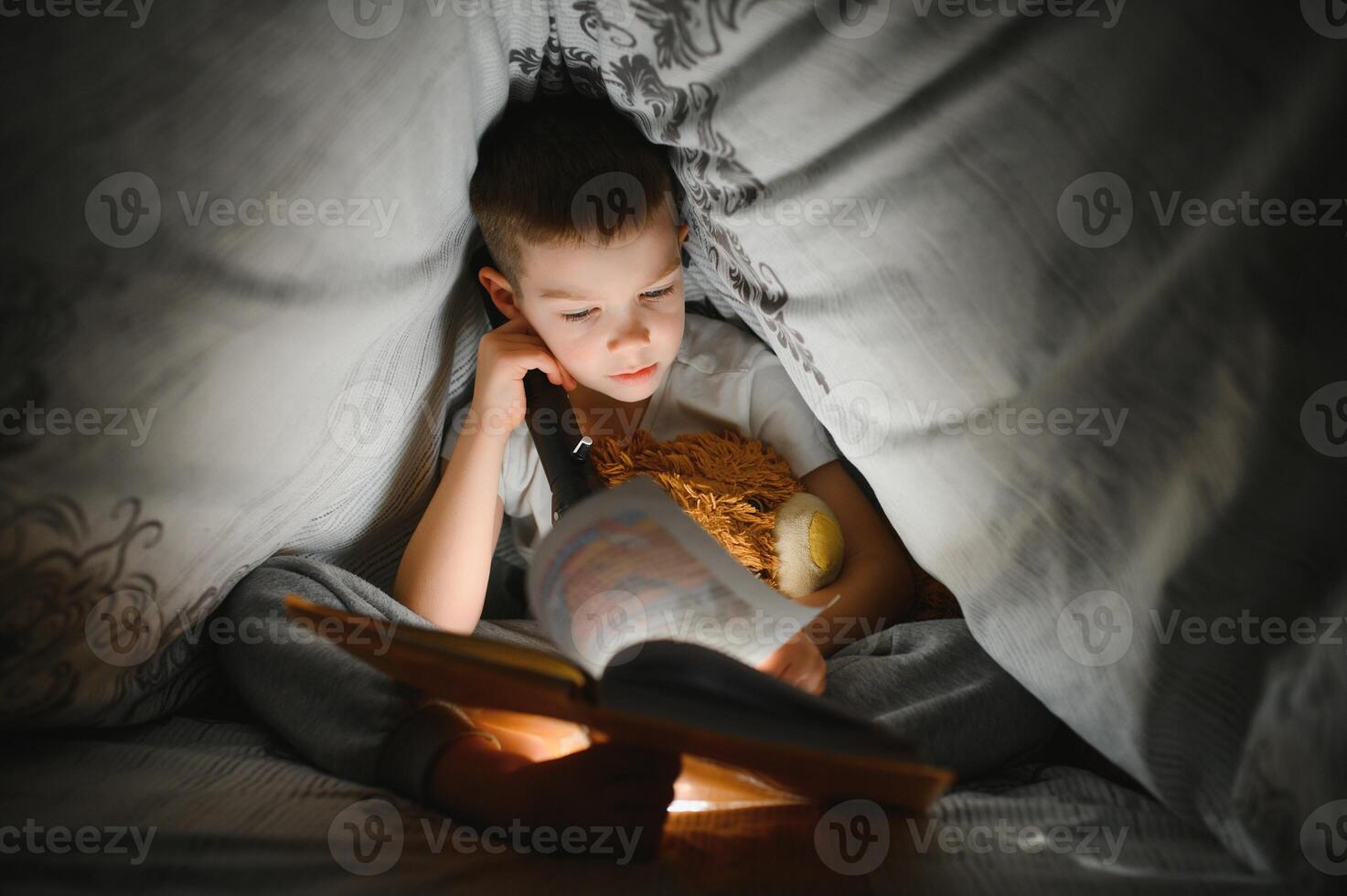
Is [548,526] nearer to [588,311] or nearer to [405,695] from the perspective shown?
[588,311]

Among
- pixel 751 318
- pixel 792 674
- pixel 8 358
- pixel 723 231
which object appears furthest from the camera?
pixel 751 318

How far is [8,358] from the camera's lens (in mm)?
617

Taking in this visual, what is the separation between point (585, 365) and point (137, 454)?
426 mm

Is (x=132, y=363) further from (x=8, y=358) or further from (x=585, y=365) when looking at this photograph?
(x=585, y=365)

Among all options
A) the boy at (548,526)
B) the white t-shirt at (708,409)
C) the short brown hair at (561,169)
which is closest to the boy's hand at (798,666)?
the boy at (548,526)

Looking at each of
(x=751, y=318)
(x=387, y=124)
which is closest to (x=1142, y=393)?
(x=751, y=318)

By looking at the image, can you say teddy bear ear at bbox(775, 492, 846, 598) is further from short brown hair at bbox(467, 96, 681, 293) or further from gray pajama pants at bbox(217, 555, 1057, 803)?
short brown hair at bbox(467, 96, 681, 293)

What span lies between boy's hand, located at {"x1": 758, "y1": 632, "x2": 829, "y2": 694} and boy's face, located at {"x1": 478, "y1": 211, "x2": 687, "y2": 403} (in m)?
0.35

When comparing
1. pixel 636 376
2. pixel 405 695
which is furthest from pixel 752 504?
pixel 405 695

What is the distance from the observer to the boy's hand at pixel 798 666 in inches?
28.3

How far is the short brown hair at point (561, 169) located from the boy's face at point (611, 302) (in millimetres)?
18

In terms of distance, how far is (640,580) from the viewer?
2.01ft

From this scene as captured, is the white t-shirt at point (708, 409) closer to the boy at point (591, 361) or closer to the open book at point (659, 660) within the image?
the boy at point (591, 361)

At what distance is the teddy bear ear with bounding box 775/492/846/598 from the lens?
0.94 meters
